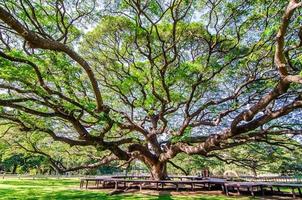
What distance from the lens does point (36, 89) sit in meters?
7.46

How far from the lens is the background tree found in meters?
7.30

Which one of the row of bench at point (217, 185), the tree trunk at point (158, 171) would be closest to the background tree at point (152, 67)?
the tree trunk at point (158, 171)

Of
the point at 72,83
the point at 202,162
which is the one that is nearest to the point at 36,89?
the point at 72,83

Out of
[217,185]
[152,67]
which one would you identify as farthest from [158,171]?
[152,67]

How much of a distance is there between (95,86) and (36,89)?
8.45 feet

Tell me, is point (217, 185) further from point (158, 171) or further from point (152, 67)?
point (152, 67)

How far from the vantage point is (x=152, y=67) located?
9648 mm

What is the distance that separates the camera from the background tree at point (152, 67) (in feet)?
24.0

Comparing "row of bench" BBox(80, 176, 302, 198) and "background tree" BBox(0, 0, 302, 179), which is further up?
"background tree" BBox(0, 0, 302, 179)

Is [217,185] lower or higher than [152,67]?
lower

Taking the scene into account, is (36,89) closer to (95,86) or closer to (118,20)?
(95,86)

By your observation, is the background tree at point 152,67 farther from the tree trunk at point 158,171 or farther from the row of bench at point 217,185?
the row of bench at point 217,185

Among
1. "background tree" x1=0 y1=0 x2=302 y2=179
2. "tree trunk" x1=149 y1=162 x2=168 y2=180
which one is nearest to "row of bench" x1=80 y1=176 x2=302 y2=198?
"tree trunk" x1=149 y1=162 x2=168 y2=180

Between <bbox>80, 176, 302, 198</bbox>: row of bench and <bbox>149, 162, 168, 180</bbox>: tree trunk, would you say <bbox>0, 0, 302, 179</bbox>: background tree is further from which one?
<bbox>80, 176, 302, 198</bbox>: row of bench
